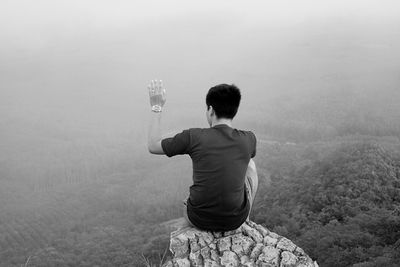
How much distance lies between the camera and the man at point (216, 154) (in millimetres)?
5512

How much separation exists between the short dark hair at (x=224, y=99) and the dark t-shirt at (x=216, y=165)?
190 millimetres

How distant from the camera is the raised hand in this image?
607 cm

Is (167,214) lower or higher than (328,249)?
lower

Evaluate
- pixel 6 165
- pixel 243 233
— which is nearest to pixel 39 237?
pixel 6 165

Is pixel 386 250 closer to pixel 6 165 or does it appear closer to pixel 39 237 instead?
pixel 39 237

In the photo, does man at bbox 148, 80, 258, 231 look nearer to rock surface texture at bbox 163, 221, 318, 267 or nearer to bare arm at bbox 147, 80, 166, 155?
bare arm at bbox 147, 80, 166, 155

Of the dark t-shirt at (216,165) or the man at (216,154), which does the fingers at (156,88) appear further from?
the dark t-shirt at (216,165)

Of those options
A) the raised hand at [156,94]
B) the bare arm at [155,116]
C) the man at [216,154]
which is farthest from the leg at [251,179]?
the raised hand at [156,94]

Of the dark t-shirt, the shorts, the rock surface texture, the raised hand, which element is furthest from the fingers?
the rock surface texture

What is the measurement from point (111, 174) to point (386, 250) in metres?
134

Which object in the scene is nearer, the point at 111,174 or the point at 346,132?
the point at 346,132

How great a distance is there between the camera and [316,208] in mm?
45938

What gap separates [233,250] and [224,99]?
7.03 ft

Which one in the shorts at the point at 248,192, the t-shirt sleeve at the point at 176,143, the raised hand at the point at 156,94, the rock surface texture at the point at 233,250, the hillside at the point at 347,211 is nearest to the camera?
the t-shirt sleeve at the point at 176,143
